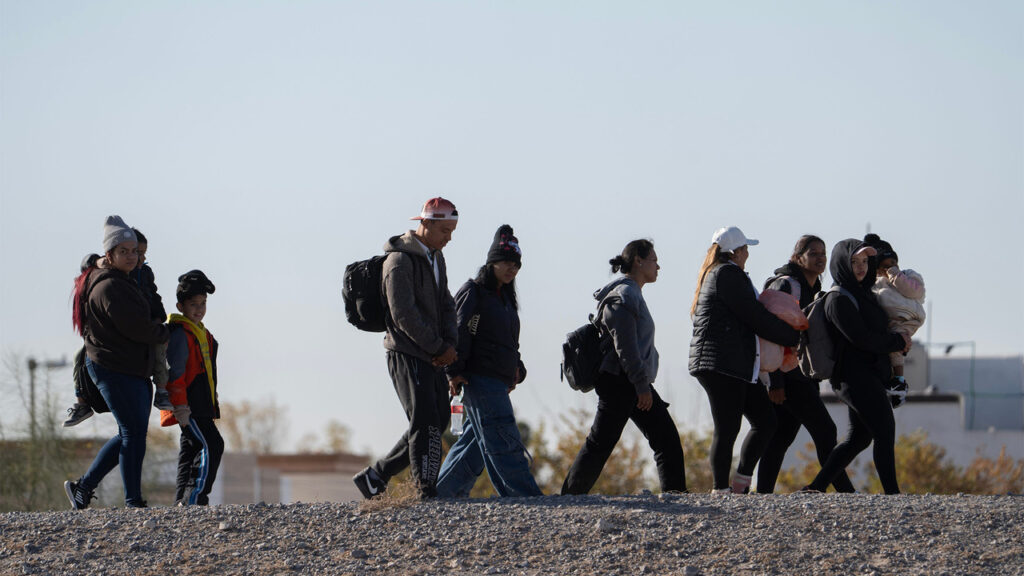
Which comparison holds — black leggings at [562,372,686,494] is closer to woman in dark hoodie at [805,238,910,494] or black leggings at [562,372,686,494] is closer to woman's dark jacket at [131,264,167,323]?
woman in dark hoodie at [805,238,910,494]

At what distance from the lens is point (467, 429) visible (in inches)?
421

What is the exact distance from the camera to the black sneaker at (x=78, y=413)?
10.7 meters

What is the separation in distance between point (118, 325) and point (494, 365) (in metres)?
2.43

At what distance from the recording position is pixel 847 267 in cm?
1084

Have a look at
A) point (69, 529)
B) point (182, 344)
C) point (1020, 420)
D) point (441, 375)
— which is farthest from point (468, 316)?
point (1020, 420)

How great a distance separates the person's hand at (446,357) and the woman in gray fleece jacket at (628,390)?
1171 mm

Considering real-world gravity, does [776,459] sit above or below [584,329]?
below

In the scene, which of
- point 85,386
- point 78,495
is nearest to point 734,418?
point 85,386

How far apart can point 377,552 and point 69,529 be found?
2.02m

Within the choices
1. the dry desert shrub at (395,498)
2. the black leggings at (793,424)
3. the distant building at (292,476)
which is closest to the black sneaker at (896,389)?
the black leggings at (793,424)

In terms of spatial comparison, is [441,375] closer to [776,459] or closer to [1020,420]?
[776,459]

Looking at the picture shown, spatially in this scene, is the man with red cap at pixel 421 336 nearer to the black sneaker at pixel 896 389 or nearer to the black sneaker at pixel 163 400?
the black sneaker at pixel 163 400

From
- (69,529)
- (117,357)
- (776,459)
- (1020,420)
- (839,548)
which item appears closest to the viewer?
(839,548)

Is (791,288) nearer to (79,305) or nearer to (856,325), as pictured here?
(856,325)
